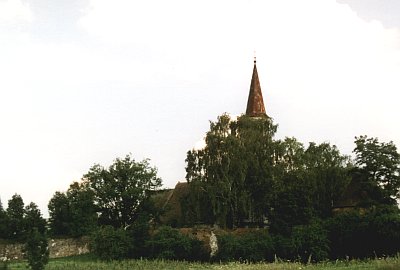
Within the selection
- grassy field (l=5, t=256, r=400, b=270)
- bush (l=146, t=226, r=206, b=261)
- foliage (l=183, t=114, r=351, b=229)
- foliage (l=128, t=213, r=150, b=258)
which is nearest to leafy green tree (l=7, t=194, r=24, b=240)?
foliage (l=128, t=213, r=150, b=258)

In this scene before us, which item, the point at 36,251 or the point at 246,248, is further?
the point at 246,248

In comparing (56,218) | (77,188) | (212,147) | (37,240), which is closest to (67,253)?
(56,218)

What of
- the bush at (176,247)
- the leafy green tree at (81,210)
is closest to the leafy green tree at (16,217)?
the leafy green tree at (81,210)

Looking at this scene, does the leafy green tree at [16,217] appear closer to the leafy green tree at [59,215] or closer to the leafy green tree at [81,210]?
the leafy green tree at [59,215]

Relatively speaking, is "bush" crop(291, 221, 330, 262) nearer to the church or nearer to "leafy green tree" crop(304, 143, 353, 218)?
"leafy green tree" crop(304, 143, 353, 218)

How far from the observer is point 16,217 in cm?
5081

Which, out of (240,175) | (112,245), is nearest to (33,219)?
(112,245)

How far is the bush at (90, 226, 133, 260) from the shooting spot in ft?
127

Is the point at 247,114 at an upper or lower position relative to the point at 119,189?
upper

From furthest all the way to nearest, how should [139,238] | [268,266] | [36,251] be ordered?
[139,238] → [268,266] → [36,251]

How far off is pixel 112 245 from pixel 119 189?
13.8 m

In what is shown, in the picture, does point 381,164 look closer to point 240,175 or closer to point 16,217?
point 240,175

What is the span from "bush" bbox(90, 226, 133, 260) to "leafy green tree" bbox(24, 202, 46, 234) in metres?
11.6

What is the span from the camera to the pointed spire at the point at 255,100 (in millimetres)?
65062
